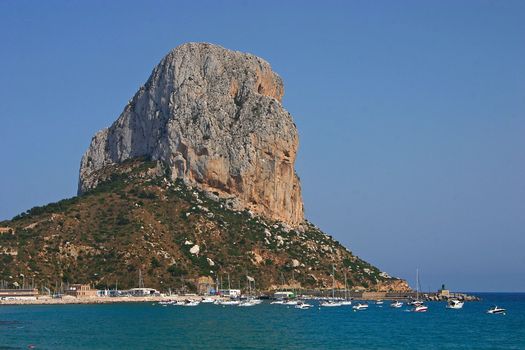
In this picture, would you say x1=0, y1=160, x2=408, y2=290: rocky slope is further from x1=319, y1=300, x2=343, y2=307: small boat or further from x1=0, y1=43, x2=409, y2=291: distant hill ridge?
x1=319, y1=300, x2=343, y2=307: small boat

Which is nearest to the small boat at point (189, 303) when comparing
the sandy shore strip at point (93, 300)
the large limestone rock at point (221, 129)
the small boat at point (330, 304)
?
the sandy shore strip at point (93, 300)

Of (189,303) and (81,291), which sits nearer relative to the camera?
(189,303)

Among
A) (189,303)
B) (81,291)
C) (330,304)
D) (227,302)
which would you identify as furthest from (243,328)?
(81,291)

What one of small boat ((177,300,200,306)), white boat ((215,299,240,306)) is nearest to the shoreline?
small boat ((177,300,200,306))

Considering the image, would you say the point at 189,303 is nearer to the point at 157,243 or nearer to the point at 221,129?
the point at 157,243

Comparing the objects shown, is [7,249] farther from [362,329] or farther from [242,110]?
[362,329]

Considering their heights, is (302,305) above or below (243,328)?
above
